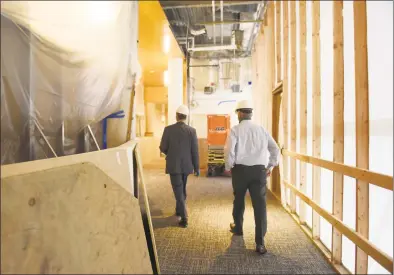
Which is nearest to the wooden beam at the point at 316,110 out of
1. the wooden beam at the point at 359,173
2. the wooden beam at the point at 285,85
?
the wooden beam at the point at 359,173

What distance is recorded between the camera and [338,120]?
2.46m

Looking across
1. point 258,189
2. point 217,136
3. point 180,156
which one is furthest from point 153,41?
point 258,189

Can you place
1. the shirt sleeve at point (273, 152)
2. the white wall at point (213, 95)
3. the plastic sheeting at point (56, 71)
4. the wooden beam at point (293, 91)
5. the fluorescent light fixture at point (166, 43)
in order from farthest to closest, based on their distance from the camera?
the white wall at point (213, 95), the fluorescent light fixture at point (166, 43), the wooden beam at point (293, 91), the shirt sleeve at point (273, 152), the plastic sheeting at point (56, 71)

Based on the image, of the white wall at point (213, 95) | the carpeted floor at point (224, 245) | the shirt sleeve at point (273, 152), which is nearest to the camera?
the carpeted floor at point (224, 245)

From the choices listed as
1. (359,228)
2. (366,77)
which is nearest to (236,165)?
(359,228)

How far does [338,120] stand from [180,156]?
6.08 feet

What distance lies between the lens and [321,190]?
3.03 m

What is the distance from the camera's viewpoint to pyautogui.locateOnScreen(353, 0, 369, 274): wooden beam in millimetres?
2033

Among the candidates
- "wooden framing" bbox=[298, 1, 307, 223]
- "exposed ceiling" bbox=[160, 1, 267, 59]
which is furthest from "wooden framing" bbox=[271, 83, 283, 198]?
"exposed ceiling" bbox=[160, 1, 267, 59]

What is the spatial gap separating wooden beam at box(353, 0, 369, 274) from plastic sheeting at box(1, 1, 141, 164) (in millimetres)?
2148

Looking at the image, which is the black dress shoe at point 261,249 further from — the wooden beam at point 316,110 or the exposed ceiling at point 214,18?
the exposed ceiling at point 214,18

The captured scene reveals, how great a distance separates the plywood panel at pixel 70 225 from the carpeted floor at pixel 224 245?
1.29 meters

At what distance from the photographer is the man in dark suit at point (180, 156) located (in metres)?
3.38

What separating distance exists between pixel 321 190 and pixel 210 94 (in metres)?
6.13
